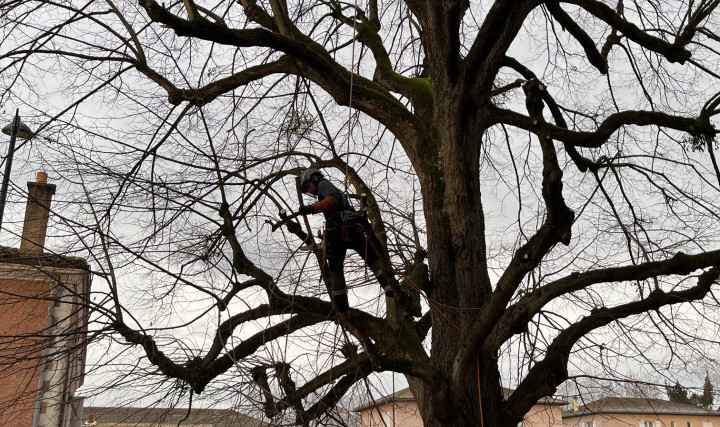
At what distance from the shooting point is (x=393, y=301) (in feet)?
19.6

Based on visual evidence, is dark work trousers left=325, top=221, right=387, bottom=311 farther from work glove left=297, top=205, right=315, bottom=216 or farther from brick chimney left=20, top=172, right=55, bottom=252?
brick chimney left=20, top=172, right=55, bottom=252

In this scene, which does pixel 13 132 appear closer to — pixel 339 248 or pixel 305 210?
pixel 339 248

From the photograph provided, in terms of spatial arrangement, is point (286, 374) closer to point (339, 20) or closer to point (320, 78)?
point (320, 78)

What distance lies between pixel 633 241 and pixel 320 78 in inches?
135

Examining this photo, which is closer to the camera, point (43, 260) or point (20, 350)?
point (43, 260)

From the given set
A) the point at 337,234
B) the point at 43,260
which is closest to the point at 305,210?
the point at 337,234

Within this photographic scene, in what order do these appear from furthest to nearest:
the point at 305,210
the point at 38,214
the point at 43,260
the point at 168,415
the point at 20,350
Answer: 1. the point at 38,214
2. the point at 168,415
3. the point at 20,350
4. the point at 43,260
5. the point at 305,210

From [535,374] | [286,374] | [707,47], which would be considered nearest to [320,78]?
[286,374]

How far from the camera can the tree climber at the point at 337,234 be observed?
5574mm

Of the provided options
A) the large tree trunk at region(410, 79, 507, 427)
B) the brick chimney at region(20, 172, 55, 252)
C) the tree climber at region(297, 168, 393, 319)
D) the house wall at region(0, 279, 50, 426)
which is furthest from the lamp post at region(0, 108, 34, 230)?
the large tree trunk at region(410, 79, 507, 427)

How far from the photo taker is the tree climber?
5.57 m

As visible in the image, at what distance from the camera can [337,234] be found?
5.98 meters

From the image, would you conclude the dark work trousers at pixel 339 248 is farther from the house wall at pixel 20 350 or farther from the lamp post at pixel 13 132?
the lamp post at pixel 13 132

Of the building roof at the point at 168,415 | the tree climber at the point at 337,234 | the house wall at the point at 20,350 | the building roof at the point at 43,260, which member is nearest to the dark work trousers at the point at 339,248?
the tree climber at the point at 337,234
